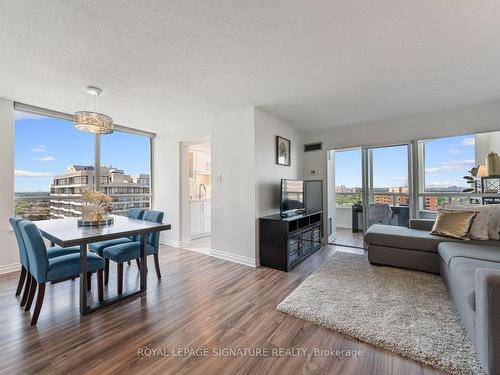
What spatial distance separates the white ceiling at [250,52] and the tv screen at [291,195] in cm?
135

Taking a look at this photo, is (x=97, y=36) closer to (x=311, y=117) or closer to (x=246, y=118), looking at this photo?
(x=246, y=118)

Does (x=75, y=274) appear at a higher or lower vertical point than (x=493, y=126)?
lower

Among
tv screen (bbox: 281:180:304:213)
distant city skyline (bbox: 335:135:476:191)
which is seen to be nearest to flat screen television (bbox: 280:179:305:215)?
tv screen (bbox: 281:180:304:213)

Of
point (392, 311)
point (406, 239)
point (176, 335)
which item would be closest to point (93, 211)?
point (176, 335)

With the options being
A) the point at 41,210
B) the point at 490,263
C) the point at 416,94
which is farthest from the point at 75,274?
the point at 416,94

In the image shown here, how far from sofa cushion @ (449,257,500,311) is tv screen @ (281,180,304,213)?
217 centimetres

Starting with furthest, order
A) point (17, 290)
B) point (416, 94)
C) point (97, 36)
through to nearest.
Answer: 1. point (416, 94)
2. point (17, 290)
3. point (97, 36)

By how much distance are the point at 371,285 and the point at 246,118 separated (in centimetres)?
290

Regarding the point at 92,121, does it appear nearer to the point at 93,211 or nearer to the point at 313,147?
the point at 93,211

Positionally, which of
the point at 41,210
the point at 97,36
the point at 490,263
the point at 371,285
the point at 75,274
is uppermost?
the point at 97,36

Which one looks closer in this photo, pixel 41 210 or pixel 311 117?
pixel 41 210

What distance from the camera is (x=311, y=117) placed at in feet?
13.6

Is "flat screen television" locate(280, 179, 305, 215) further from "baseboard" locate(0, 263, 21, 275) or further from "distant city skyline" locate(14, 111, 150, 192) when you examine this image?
"baseboard" locate(0, 263, 21, 275)

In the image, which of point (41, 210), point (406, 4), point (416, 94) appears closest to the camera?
point (406, 4)
